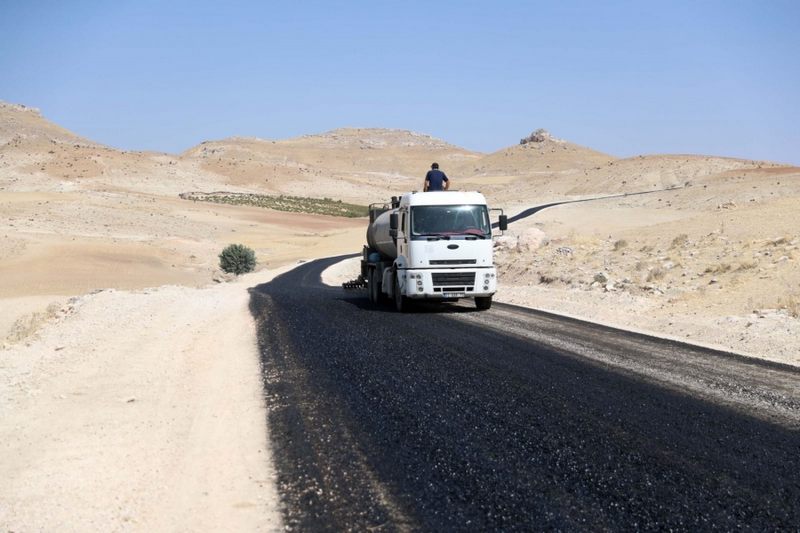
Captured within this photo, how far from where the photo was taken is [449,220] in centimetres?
2003

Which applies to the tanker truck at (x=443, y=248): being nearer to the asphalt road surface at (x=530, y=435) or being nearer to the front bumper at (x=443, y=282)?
the front bumper at (x=443, y=282)

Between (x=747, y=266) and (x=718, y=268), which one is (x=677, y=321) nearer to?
(x=747, y=266)

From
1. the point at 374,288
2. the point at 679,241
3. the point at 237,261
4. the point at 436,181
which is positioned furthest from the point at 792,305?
the point at 237,261

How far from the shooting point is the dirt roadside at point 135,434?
6328 millimetres

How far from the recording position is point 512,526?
577 cm

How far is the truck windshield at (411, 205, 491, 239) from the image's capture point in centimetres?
1980

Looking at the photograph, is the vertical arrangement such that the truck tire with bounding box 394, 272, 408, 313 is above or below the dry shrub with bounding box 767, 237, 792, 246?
below

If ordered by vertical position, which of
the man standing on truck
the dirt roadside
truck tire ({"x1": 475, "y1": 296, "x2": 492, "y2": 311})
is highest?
the man standing on truck

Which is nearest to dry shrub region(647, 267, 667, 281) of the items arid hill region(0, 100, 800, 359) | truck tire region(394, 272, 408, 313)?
arid hill region(0, 100, 800, 359)

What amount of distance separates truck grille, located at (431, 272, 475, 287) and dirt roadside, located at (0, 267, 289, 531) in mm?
5168

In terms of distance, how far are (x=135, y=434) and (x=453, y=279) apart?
39.1 ft

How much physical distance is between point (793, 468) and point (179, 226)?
244 ft

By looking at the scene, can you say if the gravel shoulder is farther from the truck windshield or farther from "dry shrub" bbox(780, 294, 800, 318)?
the truck windshield

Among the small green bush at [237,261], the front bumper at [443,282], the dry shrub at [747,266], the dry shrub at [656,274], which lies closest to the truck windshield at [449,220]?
the front bumper at [443,282]
